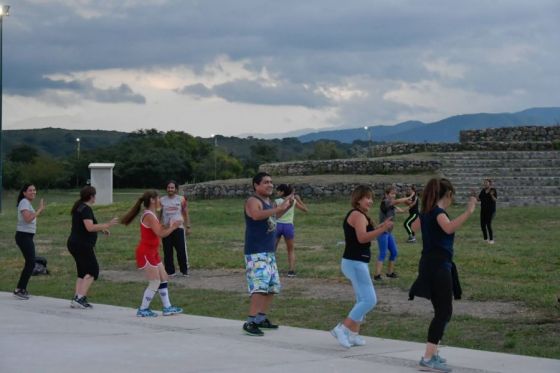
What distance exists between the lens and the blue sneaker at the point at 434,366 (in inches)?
316

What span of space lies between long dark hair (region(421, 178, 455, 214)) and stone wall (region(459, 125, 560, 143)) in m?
33.7

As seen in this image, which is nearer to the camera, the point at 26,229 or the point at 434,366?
the point at 434,366

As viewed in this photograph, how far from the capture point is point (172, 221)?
1548 cm

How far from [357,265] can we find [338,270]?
7.20 meters

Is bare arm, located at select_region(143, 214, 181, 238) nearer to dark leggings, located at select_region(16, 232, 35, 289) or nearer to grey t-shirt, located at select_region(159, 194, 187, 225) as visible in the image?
dark leggings, located at select_region(16, 232, 35, 289)

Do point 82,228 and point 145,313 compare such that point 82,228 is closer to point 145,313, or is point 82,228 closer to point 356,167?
point 145,313

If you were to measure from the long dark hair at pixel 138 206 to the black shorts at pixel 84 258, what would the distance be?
1.02 m

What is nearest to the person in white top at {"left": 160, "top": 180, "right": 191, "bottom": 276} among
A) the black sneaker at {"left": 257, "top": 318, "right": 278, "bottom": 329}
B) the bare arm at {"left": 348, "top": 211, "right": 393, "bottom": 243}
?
the black sneaker at {"left": 257, "top": 318, "right": 278, "bottom": 329}

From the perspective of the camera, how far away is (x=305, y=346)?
9.36m

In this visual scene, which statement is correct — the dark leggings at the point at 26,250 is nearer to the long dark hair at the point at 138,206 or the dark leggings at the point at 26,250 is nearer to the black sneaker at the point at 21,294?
the black sneaker at the point at 21,294

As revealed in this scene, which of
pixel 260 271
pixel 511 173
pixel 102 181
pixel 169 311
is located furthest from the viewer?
pixel 102 181

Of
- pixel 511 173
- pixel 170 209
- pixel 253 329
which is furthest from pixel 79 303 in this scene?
pixel 511 173

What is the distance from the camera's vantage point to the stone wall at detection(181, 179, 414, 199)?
3362cm

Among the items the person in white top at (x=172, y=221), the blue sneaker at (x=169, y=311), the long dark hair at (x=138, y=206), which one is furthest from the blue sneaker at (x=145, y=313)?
the person in white top at (x=172, y=221)
